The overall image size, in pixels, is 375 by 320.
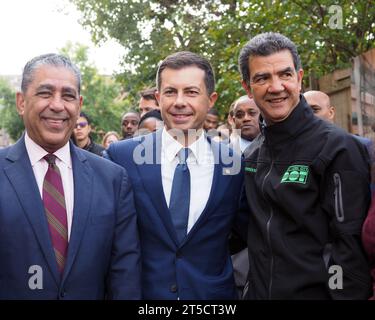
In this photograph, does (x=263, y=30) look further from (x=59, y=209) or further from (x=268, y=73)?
(x=59, y=209)

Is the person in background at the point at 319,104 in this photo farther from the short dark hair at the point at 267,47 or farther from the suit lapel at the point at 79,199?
the suit lapel at the point at 79,199

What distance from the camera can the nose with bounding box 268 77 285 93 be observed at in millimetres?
2820

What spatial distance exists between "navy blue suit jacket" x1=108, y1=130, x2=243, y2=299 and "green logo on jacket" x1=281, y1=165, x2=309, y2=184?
420 mm

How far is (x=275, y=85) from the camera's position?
283cm

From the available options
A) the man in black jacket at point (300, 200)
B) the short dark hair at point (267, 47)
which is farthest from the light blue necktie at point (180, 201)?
the short dark hair at point (267, 47)

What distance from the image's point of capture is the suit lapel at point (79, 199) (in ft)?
8.43

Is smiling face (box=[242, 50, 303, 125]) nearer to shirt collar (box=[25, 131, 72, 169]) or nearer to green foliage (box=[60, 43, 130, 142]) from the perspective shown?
shirt collar (box=[25, 131, 72, 169])

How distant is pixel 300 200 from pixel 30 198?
4.29 ft

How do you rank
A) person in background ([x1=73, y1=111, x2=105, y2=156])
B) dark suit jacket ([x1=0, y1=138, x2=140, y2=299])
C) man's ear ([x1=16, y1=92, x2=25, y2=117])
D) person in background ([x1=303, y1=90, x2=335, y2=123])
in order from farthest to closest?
person in background ([x1=73, y1=111, x2=105, y2=156])
person in background ([x1=303, y1=90, x2=335, y2=123])
man's ear ([x1=16, y1=92, x2=25, y2=117])
dark suit jacket ([x1=0, y1=138, x2=140, y2=299])

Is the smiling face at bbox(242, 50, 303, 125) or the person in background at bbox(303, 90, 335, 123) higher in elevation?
the person in background at bbox(303, 90, 335, 123)

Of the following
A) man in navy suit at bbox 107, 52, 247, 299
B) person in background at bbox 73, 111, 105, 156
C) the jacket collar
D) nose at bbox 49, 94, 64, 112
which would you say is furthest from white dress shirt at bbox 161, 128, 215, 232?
person in background at bbox 73, 111, 105, 156
